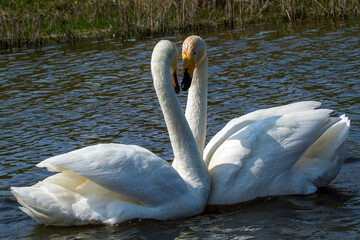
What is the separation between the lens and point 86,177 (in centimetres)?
512

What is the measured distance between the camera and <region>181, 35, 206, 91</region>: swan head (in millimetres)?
5979

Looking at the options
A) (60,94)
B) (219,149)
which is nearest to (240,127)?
(219,149)

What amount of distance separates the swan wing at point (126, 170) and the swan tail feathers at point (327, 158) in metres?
1.57

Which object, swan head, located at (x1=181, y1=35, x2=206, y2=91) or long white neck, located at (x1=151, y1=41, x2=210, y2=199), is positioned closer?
long white neck, located at (x1=151, y1=41, x2=210, y2=199)

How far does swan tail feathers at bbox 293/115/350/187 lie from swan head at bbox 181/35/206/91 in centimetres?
156

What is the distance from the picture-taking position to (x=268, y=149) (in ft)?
18.9

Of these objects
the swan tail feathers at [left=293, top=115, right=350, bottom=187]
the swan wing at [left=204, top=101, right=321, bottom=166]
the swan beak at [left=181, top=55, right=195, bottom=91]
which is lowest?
the swan tail feathers at [left=293, top=115, right=350, bottom=187]

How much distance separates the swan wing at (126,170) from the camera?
5.10m

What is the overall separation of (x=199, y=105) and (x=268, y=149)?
1019mm

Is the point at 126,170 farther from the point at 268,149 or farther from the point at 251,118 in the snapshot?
the point at 251,118

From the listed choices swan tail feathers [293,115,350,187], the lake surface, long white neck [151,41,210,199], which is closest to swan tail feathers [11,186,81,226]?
the lake surface

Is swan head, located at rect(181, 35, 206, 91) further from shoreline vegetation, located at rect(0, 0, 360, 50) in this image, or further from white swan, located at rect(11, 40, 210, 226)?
shoreline vegetation, located at rect(0, 0, 360, 50)

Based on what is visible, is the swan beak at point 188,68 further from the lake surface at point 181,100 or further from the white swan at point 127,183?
the lake surface at point 181,100

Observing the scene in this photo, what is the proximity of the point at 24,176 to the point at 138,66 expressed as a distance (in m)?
6.62
